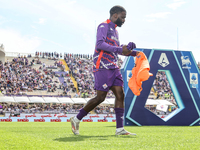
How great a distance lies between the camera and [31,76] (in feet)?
124

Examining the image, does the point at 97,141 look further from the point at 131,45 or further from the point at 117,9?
the point at 117,9

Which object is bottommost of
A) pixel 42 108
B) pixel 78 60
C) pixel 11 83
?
pixel 42 108

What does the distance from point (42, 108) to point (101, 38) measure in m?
27.9

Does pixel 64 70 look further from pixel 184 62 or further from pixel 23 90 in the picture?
pixel 184 62

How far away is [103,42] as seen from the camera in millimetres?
4785

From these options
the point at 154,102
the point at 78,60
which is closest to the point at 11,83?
the point at 78,60

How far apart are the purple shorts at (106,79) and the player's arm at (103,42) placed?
1.36 ft

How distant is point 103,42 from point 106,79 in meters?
0.68

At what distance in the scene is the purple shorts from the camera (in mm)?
4826

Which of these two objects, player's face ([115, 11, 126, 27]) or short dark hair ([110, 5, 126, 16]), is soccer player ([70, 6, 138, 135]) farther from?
short dark hair ([110, 5, 126, 16])

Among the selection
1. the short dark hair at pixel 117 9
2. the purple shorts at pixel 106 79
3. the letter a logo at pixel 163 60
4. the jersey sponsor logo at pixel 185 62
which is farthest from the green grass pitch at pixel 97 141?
the jersey sponsor logo at pixel 185 62

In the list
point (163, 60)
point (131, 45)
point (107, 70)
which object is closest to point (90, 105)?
point (107, 70)

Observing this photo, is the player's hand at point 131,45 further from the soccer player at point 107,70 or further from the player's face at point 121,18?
the player's face at point 121,18

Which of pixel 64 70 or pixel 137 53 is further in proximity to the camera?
pixel 64 70
